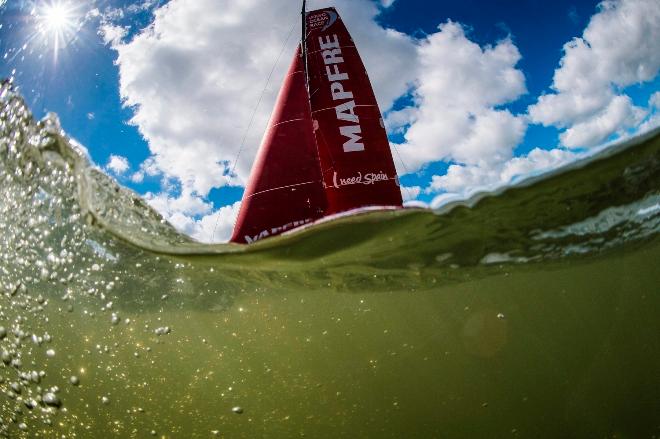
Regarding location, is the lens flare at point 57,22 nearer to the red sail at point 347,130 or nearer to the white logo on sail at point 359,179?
the red sail at point 347,130

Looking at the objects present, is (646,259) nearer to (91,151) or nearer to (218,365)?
(218,365)

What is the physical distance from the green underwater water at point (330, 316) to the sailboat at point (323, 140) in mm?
1507

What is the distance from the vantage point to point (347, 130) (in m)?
7.83

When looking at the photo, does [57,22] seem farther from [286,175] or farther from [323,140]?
[323,140]

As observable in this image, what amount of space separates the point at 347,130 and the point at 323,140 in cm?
51

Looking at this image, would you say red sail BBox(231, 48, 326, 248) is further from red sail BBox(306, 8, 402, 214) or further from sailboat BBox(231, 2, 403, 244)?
red sail BBox(306, 8, 402, 214)

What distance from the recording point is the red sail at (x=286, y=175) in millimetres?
5024

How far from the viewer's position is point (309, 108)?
7.77 meters

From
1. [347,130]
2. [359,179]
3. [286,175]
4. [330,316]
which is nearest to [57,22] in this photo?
[286,175]

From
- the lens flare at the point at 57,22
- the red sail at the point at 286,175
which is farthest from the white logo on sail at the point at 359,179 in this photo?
the lens flare at the point at 57,22

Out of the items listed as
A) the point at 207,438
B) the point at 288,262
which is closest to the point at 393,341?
the point at 288,262

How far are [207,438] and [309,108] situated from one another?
562 centimetres

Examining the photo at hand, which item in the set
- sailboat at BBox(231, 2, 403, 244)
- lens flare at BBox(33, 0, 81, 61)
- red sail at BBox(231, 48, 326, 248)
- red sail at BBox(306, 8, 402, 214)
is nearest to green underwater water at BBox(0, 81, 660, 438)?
lens flare at BBox(33, 0, 81, 61)

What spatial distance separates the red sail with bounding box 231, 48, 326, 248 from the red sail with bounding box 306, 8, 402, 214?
1.62 ft
